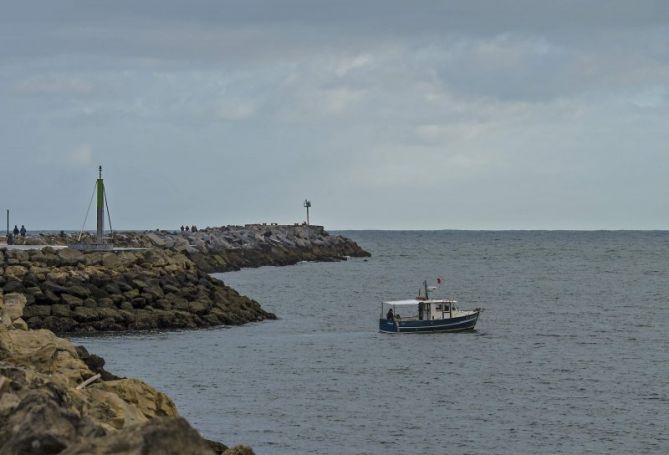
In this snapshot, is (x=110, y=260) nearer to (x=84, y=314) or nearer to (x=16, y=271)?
(x=16, y=271)

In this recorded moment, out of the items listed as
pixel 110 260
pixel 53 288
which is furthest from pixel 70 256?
pixel 53 288

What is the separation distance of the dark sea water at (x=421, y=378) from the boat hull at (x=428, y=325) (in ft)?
2.41

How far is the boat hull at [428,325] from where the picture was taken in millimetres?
53719

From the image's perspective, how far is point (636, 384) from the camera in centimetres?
3731

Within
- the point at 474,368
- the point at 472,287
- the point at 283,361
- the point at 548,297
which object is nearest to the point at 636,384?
the point at 474,368

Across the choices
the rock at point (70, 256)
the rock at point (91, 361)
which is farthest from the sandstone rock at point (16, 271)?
the rock at point (91, 361)

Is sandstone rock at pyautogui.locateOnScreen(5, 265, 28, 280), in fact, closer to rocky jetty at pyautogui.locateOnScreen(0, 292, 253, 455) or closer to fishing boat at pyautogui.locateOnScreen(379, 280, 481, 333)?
fishing boat at pyautogui.locateOnScreen(379, 280, 481, 333)

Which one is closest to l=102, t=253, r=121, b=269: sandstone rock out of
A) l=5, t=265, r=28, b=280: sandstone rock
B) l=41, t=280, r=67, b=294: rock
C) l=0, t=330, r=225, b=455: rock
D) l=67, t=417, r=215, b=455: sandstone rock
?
l=5, t=265, r=28, b=280: sandstone rock

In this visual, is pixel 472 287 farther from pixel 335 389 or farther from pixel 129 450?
pixel 129 450

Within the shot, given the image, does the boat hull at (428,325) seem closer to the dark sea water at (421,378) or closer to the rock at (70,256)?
the dark sea water at (421,378)

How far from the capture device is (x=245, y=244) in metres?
120

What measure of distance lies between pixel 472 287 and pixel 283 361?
164ft

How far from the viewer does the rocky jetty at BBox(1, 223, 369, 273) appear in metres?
97.6

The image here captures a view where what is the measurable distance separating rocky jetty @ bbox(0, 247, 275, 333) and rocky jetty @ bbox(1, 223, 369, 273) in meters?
24.1
